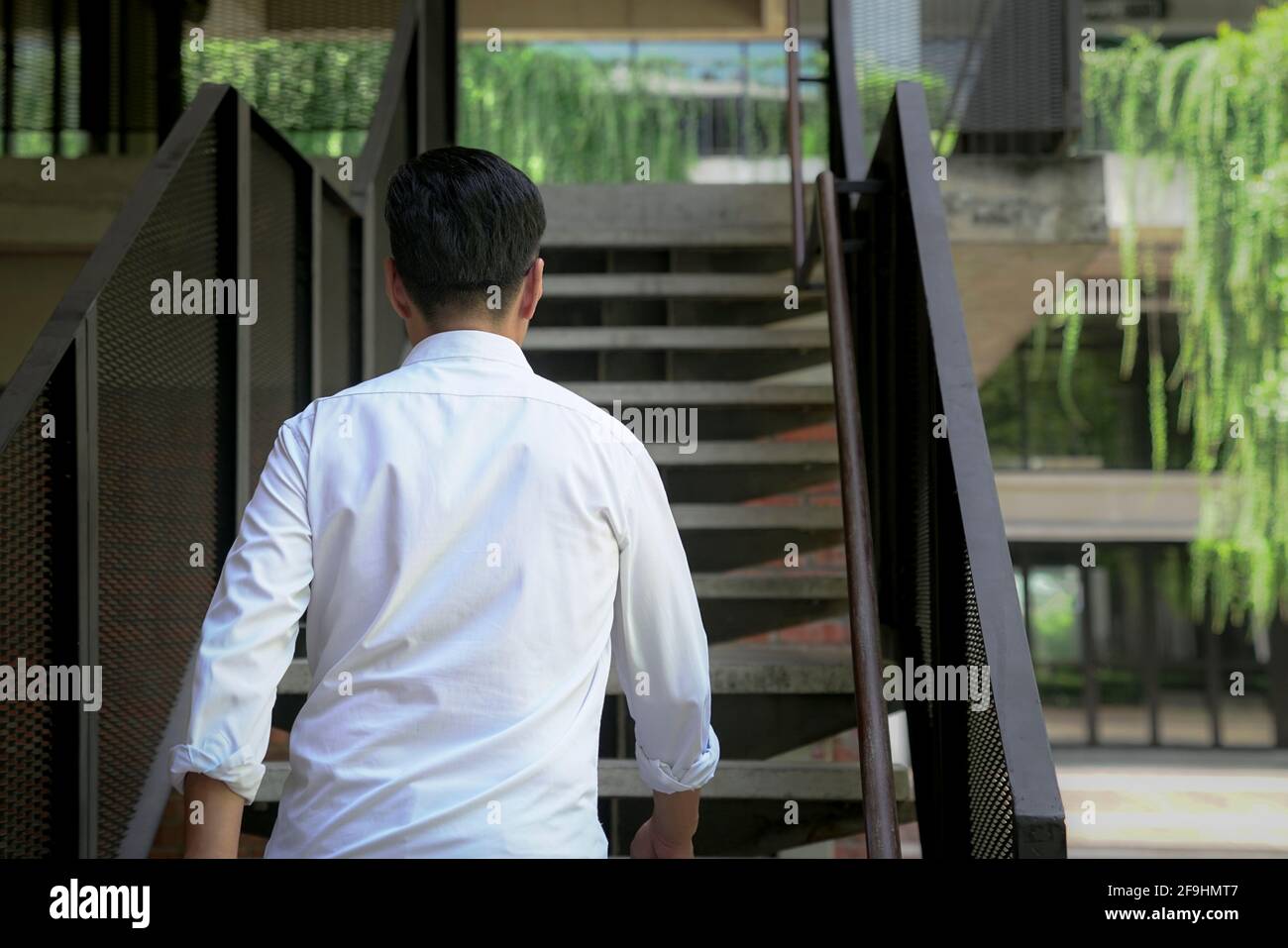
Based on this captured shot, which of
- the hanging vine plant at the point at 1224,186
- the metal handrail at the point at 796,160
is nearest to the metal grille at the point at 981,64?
the metal handrail at the point at 796,160

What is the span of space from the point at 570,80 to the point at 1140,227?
452cm

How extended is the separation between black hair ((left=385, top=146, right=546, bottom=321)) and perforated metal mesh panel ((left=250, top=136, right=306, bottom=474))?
1.66 m

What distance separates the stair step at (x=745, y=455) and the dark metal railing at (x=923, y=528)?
0.35 meters

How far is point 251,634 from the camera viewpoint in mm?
1257

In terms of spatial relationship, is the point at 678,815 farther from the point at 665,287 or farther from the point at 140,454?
the point at 665,287

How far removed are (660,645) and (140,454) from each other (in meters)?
1.42

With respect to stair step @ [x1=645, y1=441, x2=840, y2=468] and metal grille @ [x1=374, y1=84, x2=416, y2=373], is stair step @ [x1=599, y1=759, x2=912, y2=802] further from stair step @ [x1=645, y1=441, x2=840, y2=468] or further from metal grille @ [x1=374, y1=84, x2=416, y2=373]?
metal grille @ [x1=374, y1=84, x2=416, y2=373]

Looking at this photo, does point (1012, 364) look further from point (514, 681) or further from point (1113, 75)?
point (514, 681)

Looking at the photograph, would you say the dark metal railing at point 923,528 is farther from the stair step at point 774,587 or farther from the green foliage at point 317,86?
the green foliage at point 317,86

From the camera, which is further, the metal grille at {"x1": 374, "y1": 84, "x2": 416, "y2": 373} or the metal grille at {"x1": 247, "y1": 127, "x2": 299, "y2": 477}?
the metal grille at {"x1": 374, "y1": 84, "x2": 416, "y2": 373}

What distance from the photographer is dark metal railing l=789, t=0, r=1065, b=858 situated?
1.85 meters

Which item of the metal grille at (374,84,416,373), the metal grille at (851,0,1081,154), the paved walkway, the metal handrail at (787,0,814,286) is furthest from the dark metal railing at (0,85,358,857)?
the paved walkway

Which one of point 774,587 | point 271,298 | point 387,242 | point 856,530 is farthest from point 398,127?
point 856,530

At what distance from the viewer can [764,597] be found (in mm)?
3609
